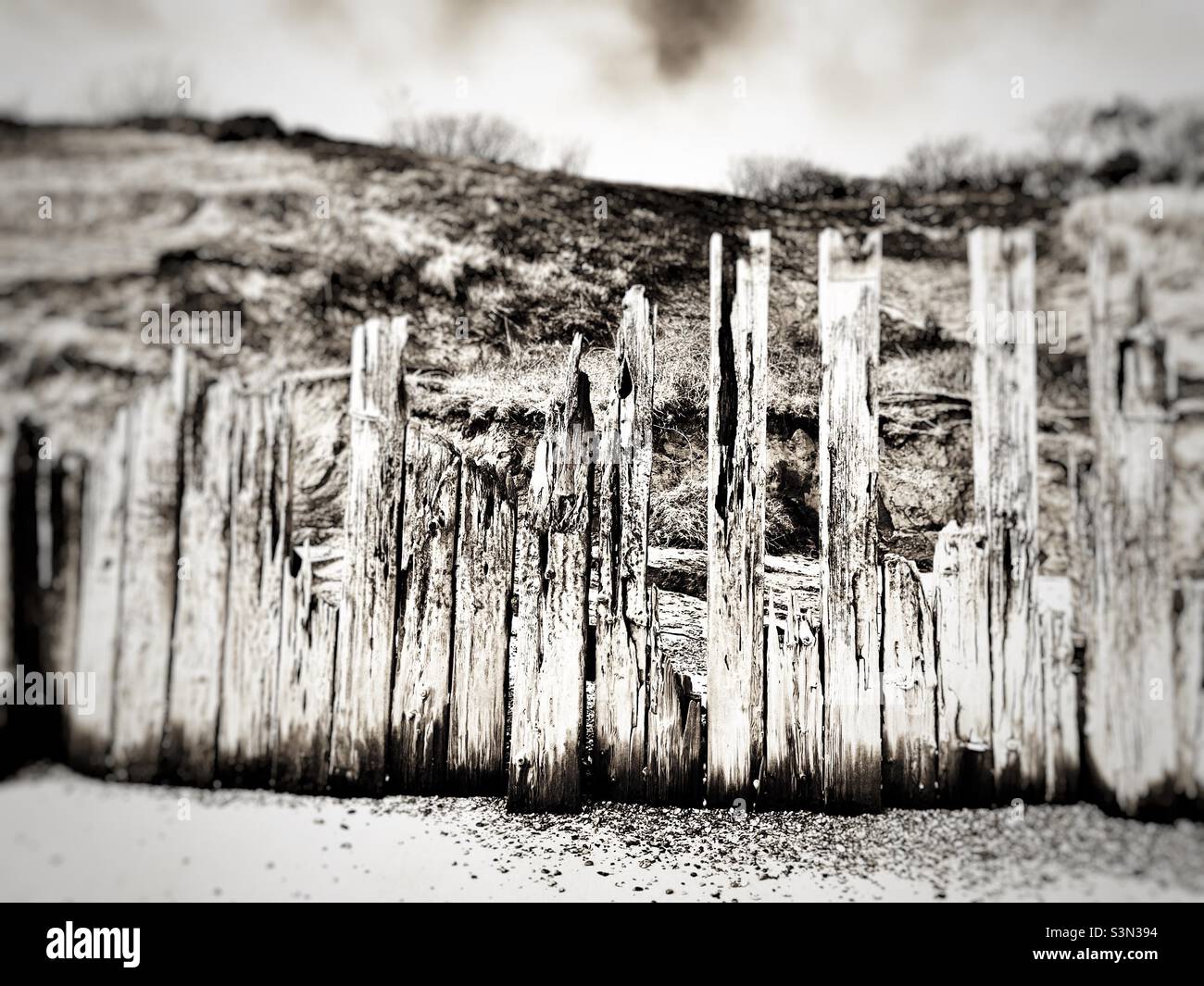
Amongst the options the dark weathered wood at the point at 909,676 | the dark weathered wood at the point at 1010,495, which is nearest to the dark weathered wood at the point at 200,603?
the dark weathered wood at the point at 909,676

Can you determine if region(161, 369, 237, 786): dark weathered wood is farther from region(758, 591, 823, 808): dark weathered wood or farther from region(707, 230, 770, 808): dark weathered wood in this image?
region(758, 591, 823, 808): dark weathered wood

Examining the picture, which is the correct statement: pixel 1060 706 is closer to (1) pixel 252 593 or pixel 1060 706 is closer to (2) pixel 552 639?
(2) pixel 552 639

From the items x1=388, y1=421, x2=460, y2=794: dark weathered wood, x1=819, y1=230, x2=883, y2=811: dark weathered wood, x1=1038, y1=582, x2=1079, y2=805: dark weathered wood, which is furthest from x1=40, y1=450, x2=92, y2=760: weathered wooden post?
x1=1038, y1=582, x2=1079, y2=805: dark weathered wood

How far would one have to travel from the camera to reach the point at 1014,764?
2.24 metres

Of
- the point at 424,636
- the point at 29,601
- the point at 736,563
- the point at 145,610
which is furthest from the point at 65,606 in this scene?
the point at 736,563

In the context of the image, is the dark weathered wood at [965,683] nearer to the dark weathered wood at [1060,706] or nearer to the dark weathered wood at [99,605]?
the dark weathered wood at [1060,706]

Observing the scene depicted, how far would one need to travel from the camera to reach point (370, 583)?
2229 millimetres

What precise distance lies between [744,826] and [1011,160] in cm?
245

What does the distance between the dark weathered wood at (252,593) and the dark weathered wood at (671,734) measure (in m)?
1.18

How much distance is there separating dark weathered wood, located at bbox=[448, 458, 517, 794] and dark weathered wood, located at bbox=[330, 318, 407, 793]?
209 mm

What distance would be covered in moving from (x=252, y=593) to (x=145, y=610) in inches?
13.2
